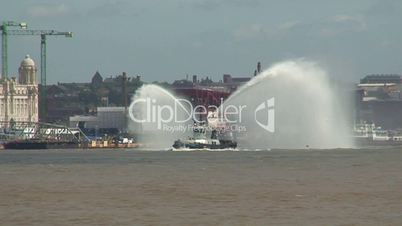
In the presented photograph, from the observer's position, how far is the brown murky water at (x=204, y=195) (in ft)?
143

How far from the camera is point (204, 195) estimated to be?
53.5 metres

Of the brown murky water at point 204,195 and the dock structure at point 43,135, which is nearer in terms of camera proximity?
the brown murky water at point 204,195

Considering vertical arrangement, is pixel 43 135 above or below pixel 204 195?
above

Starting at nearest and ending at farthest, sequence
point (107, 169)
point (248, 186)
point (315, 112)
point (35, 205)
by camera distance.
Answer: point (35, 205) → point (248, 186) → point (107, 169) → point (315, 112)

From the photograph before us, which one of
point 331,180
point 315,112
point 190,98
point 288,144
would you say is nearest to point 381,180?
point 331,180

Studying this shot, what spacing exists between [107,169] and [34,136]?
369 feet

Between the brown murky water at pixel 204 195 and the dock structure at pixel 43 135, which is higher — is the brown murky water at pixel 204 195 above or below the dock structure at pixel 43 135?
below

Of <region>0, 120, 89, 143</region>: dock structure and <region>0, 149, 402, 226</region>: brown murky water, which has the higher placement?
<region>0, 120, 89, 143</region>: dock structure

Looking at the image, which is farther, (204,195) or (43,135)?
(43,135)

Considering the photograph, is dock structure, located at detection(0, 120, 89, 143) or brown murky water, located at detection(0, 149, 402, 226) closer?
brown murky water, located at detection(0, 149, 402, 226)

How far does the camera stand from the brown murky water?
143ft

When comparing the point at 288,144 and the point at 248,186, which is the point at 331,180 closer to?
the point at 248,186

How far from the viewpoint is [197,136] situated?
128 m

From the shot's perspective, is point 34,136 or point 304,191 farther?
point 34,136
